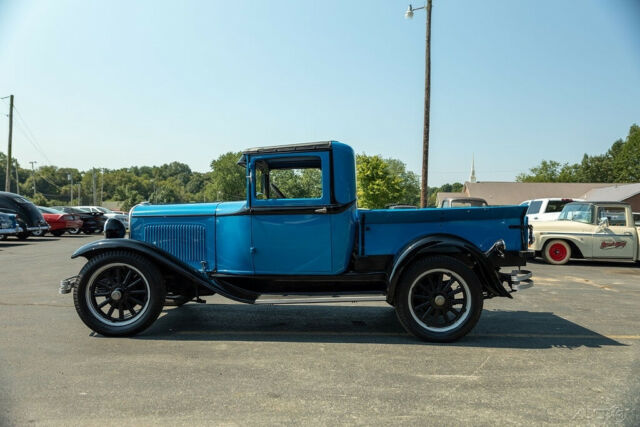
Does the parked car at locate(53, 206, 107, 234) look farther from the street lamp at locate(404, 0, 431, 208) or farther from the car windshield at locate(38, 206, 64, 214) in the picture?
the street lamp at locate(404, 0, 431, 208)

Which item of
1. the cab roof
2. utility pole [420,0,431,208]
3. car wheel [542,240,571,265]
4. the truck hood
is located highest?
utility pole [420,0,431,208]

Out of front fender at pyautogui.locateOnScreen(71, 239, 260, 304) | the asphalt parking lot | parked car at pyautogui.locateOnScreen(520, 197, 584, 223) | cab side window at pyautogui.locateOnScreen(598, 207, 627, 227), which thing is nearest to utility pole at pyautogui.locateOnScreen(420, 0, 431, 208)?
parked car at pyautogui.locateOnScreen(520, 197, 584, 223)

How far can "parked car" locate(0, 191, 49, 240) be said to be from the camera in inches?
663

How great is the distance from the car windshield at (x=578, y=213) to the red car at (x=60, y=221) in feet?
69.3

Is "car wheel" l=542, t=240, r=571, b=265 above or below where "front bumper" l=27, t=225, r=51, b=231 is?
below

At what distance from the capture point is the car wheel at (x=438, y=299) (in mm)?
4141

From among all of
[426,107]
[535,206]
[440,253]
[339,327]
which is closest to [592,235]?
[535,206]

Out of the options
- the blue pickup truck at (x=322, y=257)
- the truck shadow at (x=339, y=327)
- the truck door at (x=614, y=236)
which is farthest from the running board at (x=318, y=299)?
the truck door at (x=614, y=236)

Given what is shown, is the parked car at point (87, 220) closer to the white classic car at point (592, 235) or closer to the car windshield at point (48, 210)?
the car windshield at point (48, 210)

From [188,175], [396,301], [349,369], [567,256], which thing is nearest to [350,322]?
[396,301]

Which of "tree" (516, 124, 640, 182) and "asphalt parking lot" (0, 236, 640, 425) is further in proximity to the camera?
"tree" (516, 124, 640, 182)

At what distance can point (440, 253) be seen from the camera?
4301 mm

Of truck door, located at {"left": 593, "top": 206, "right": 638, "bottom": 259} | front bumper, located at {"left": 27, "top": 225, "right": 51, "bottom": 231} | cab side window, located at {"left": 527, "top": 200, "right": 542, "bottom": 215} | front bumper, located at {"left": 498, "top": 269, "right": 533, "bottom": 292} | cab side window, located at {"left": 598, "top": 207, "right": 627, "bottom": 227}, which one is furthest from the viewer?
front bumper, located at {"left": 27, "top": 225, "right": 51, "bottom": 231}

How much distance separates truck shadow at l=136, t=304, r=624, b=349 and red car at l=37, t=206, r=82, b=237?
726 inches
